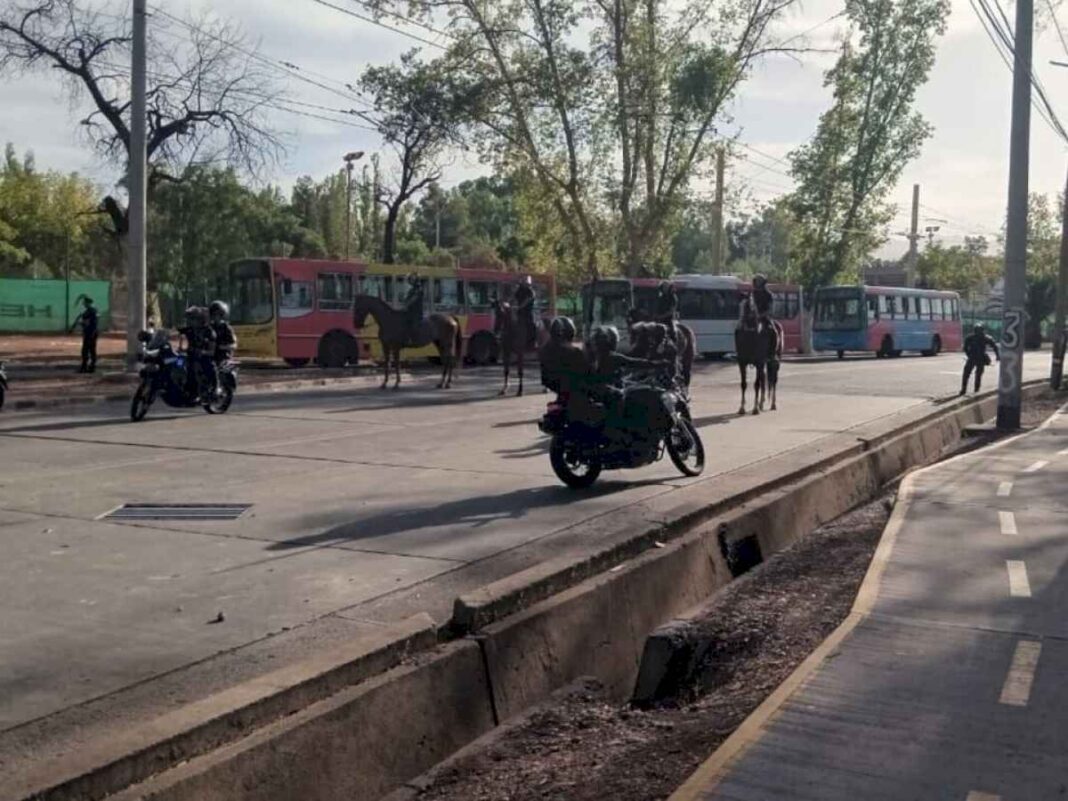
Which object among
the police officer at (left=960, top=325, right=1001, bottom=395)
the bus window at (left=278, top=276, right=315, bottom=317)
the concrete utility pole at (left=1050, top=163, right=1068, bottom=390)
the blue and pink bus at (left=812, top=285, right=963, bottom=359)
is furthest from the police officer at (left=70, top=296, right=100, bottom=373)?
the blue and pink bus at (left=812, top=285, right=963, bottom=359)

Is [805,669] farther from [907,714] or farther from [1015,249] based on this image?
[1015,249]

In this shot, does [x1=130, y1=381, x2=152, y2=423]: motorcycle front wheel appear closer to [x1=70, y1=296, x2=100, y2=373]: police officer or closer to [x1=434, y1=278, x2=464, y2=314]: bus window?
[x1=70, y1=296, x2=100, y2=373]: police officer

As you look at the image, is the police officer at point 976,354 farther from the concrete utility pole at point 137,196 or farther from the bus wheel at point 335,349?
the concrete utility pole at point 137,196

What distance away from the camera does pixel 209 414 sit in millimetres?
17703

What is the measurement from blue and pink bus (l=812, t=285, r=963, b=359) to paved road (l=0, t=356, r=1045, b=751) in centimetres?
3276

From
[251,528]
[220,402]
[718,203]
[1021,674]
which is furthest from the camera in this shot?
[718,203]

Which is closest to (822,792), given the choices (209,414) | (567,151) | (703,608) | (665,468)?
(703,608)

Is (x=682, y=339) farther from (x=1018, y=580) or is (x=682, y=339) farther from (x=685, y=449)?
(x=1018, y=580)

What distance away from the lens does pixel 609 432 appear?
1095 cm

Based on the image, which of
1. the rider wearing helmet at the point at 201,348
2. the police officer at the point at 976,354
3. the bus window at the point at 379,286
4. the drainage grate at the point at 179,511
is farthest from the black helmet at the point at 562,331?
the bus window at the point at 379,286

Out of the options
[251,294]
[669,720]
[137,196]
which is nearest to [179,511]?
[669,720]

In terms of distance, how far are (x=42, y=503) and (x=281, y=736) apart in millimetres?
5892

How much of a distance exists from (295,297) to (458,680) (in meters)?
27.2

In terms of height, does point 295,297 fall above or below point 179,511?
above
